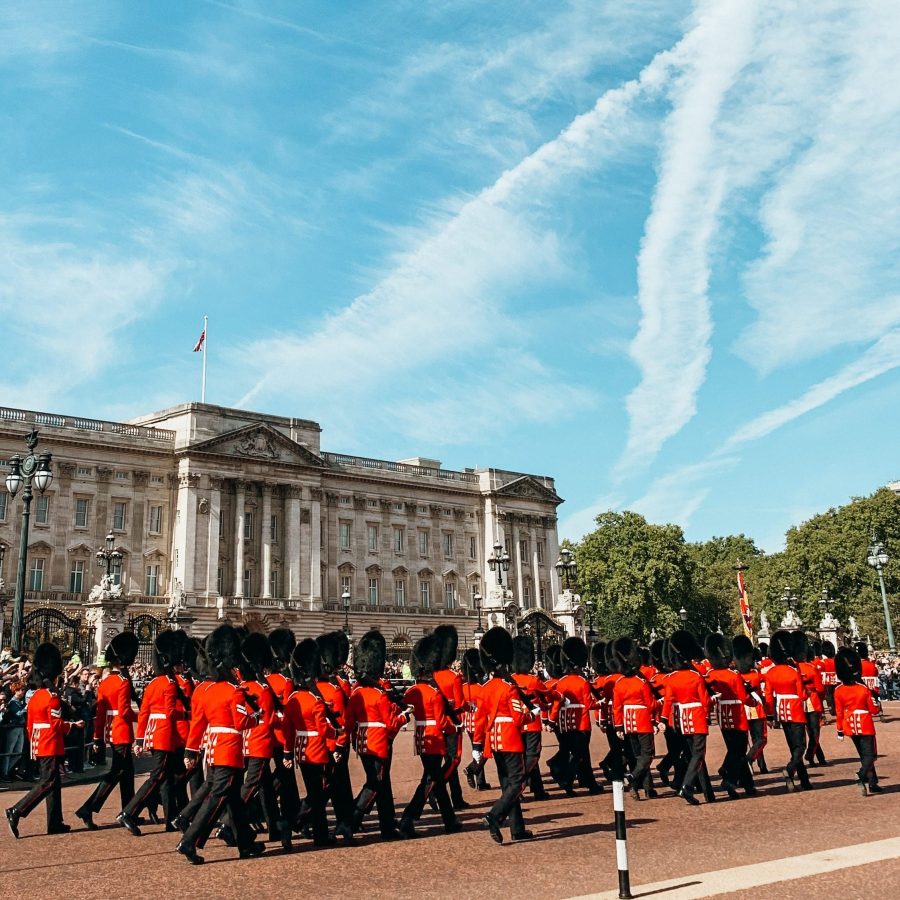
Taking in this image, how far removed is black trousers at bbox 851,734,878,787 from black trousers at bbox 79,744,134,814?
9.60 meters

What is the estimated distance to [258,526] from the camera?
66.4 m

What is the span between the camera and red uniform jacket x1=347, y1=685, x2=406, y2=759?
→ 38.7 ft

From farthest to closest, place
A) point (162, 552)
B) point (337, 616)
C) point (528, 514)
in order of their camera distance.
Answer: point (528, 514)
point (337, 616)
point (162, 552)

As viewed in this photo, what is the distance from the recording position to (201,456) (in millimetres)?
63625

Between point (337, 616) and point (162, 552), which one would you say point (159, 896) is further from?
point (337, 616)

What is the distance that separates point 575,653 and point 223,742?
6.56 meters

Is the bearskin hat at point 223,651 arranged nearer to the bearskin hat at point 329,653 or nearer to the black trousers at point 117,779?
the bearskin hat at point 329,653

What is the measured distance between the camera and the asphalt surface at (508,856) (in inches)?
348

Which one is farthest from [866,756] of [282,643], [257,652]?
[282,643]

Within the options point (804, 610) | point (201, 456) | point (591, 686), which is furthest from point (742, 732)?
point (804, 610)

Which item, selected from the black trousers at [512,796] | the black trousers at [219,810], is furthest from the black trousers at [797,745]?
the black trousers at [219,810]

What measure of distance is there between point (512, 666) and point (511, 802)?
2.65 m

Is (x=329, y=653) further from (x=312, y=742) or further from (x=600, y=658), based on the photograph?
(x=600, y=658)

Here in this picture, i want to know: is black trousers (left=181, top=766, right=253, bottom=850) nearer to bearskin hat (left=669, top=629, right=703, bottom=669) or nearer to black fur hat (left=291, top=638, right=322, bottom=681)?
black fur hat (left=291, top=638, right=322, bottom=681)
